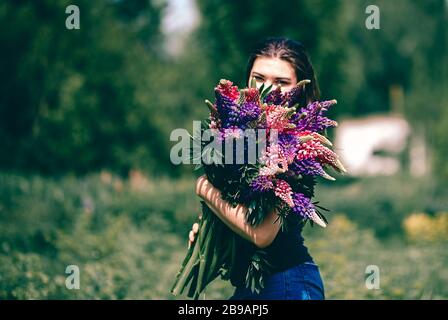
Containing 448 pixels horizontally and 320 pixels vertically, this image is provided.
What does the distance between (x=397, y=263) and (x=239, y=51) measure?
862 centimetres

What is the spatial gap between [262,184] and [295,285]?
0.48m

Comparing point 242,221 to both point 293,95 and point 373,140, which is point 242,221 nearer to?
point 293,95

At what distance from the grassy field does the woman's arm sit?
7.26 ft

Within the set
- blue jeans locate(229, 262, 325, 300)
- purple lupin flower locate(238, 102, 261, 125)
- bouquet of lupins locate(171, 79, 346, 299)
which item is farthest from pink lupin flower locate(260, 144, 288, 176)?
blue jeans locate(229, 262, 325, 300)

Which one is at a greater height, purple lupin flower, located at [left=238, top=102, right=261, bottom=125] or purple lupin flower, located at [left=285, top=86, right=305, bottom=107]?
purple lupin flower, located at [left=285, top=86, right=305, bottom=107]

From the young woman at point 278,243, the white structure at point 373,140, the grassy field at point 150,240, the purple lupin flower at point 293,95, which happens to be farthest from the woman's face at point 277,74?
the white structure at point 373,140

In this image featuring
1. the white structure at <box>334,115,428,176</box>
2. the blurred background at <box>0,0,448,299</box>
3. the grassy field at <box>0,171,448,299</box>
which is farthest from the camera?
the white structure at <box>334,115,428,176</box>

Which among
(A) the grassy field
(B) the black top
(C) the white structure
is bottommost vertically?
(A) the grassy field

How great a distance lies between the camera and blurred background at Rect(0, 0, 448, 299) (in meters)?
5.80

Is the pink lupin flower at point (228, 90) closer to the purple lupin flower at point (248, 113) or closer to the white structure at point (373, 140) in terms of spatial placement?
the purple lupin flower at point (248, 113)

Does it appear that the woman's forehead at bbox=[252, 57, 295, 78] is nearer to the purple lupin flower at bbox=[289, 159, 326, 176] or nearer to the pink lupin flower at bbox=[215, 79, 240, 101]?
Answer: the pink lupin flower at bbox=[215, 79, 240, 101]

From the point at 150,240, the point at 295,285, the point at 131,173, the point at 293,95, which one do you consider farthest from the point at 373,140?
the point at 295,285

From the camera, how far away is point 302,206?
250cm
